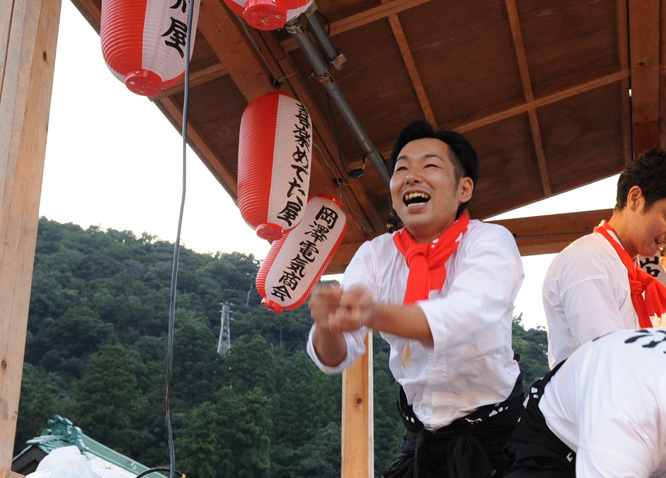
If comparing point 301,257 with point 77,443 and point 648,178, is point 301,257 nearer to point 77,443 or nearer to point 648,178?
point 648,178

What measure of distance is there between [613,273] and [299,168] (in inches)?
89.7

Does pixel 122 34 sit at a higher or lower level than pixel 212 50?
lower

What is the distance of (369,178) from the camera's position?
6004 mm

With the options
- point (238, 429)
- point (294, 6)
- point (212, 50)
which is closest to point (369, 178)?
point (212, 50)

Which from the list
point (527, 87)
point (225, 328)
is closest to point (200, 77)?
point (527, 87)

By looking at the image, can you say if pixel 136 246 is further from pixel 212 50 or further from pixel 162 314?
pixel 212 50

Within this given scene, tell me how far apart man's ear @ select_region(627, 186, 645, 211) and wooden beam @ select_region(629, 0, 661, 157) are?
2475mm

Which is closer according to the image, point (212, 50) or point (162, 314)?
point (212, 50)

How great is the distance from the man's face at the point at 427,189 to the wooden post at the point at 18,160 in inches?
45.2

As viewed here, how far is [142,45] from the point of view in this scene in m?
2.88

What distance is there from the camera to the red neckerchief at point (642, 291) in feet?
8.07

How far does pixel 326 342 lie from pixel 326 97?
3.34 meters

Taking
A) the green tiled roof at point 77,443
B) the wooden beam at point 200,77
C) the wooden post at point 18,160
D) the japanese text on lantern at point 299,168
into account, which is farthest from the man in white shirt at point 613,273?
the green tiled roof at point 77,443

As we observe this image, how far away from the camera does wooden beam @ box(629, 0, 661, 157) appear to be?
4.68 meters
